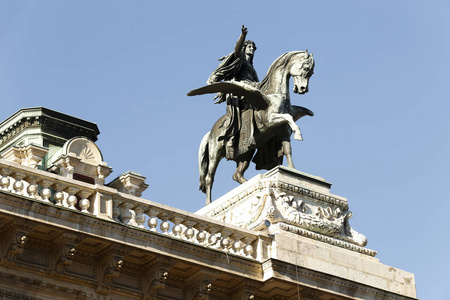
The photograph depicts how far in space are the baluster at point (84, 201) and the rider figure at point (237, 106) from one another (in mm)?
5965

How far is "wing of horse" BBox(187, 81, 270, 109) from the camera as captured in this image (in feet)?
93.7

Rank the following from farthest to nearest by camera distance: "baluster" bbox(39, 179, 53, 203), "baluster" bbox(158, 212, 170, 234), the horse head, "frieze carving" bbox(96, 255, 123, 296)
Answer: the horse head
"baluster" bbox(158, 212, 170, 234)
"frieze carving" bbox(96, 255, 123, 296)
"baluster" bbox(39, 179, 53, 203)

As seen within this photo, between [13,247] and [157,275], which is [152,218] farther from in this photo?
[13,247]

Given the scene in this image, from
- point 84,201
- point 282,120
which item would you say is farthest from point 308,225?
point 84,201

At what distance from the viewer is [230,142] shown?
1145 inches

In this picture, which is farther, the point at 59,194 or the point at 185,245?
the point at 185,245

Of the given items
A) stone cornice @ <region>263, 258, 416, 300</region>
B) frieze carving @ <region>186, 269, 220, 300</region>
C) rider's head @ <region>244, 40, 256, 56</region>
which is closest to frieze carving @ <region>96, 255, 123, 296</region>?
frieze carving @ <region>186, 269, 220, 300</region>

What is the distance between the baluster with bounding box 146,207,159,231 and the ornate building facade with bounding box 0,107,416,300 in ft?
0.06

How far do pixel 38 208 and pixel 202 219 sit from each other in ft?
13.6

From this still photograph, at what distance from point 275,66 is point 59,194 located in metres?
7.96

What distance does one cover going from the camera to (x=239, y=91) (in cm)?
2872

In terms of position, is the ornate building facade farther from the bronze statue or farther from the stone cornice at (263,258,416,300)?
the bronze statue

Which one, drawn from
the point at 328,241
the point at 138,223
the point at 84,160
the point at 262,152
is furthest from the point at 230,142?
the point at 84,160

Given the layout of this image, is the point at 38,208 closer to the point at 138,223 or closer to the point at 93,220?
the point at 93,220
